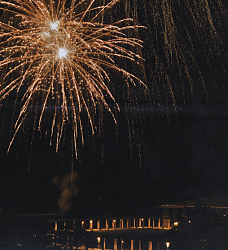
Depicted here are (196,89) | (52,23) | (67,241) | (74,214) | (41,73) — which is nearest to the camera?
(52,23)

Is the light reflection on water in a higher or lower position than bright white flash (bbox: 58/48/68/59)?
lower

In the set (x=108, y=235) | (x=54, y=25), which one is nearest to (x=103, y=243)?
(x=108, y=235)

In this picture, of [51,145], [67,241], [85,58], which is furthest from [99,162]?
[85,58]

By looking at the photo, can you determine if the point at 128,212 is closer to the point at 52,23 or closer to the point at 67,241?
the point at 67,241

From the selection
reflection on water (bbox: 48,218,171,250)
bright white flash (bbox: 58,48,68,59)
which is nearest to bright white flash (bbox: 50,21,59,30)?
bright white flash (bbox: 58,48,68,59)

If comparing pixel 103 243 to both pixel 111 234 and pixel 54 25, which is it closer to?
pixel 111 234

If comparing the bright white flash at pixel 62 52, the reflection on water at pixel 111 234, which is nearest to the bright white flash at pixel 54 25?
the bright white flash at pixel 62 52

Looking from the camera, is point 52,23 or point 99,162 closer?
point 52,23

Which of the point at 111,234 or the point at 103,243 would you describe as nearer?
the point at 103,243

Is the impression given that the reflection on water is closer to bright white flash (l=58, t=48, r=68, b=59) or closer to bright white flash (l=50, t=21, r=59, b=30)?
bright white flash (l=58, t=48, r=68, b=59)

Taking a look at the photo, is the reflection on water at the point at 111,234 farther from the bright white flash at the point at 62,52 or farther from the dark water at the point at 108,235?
the bright white flash at the point at 62,52

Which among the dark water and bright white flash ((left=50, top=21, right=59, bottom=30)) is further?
the dark water
